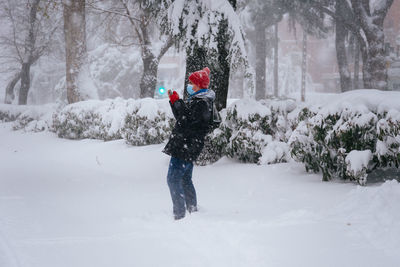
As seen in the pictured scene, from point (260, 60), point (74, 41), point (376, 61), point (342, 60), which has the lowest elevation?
point (376, 61)

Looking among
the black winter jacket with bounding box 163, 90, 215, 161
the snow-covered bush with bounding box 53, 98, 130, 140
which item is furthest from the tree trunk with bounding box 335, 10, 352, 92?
the black winter jacket with bounding box 163, 90, 215, 161

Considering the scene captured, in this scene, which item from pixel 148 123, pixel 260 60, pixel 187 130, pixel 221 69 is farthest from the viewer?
pixel 260 60

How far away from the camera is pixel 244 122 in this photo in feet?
21.7

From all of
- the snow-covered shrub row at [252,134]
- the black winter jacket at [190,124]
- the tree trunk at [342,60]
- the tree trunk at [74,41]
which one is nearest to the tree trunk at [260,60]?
the tree trunk at [342,60]

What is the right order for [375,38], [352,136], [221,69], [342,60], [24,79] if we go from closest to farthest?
1. [352,136]
2. [221,69]
3. [375,38]
4. [342,60]
5. [24,79]

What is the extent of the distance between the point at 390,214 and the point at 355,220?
36 centimetres

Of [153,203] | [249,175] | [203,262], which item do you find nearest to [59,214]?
[153,203]

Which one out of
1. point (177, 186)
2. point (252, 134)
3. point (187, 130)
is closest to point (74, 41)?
point (252, 134)

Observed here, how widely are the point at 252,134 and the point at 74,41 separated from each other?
10.3 meters

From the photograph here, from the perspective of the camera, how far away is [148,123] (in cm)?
910

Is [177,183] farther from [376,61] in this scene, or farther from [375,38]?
[375,38]

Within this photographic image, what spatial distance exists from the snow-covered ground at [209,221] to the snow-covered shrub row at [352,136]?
29 centimetres

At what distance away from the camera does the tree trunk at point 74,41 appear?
1366 cm

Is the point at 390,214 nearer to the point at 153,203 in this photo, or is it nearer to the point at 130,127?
the point at 153,203
